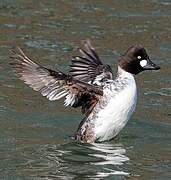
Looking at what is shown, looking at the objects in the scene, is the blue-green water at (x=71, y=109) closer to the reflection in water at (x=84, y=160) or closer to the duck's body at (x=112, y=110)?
the reflection in water at (x=84, y=160)

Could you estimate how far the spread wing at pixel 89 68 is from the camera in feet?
44.6

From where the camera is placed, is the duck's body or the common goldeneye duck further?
the duck's body

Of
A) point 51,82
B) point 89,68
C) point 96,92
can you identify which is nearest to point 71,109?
point 89,68

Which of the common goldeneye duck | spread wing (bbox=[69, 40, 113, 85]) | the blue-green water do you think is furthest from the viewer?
spread wing (bbox=[69, 40, 113, 85])

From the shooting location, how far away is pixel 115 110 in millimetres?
12547

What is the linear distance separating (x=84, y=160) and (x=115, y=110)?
0.82 meters

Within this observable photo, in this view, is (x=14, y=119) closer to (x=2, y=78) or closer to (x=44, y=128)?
(x=44, y=128)

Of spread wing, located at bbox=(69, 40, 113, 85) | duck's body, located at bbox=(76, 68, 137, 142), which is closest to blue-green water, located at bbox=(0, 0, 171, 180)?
duck's body, located at bbox=(76, 68, 137, 142)

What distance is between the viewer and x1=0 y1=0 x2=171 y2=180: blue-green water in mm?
11883

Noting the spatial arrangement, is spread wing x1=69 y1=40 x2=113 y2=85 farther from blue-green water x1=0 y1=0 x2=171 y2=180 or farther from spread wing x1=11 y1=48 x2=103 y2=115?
spread wing x1=11 y1=48 x2=103 y2=115

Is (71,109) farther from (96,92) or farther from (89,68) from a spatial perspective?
(96,92)

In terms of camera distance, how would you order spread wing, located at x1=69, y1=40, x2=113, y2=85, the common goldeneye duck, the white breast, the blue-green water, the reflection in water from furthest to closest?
spread wing, located at x1=69, y1=40, x2=113, y2=85
the white breast
the common goldeneye duck
the blue-green water
the reflection in water

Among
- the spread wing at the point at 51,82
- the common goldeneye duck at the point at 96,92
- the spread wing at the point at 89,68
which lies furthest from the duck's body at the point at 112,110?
the spread wing at the point at 89,68

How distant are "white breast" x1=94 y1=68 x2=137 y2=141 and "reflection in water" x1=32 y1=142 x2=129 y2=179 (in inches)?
9.8
